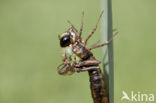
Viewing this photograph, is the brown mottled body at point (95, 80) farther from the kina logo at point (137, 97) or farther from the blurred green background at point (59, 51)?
the blurred green background at point (59, 51)

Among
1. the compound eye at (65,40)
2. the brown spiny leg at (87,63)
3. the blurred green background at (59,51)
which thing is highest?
the compound eye at (65,40)

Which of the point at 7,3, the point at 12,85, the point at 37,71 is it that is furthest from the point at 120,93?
the point at 7,3

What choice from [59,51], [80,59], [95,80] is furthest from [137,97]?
[95,80]

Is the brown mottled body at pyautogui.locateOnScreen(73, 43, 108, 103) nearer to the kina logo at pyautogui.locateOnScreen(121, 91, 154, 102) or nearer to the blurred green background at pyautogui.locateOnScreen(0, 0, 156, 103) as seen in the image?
the kina logo at pyautogui.locateOnScreen(121, 91, 154, 102)

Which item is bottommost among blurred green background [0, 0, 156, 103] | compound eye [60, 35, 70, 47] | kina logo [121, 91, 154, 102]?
kina logo [121, 91, 154, 102]

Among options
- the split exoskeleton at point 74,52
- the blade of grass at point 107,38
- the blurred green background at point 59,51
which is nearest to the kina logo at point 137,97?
the blurred green background at point 59,51

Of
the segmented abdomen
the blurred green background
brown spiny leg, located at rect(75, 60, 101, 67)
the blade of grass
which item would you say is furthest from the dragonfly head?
the blurred green background

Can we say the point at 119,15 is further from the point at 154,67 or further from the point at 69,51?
the point at 69,51

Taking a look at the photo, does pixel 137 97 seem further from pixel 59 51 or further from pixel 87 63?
pixel 87 63
